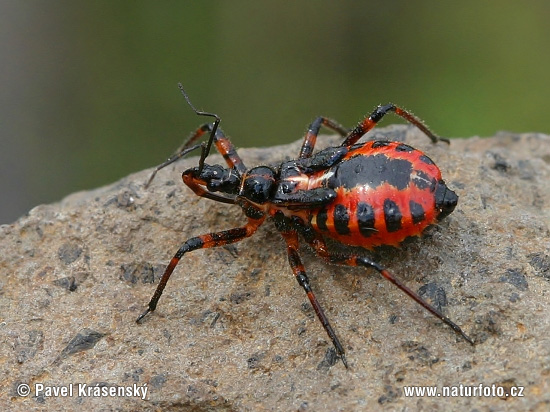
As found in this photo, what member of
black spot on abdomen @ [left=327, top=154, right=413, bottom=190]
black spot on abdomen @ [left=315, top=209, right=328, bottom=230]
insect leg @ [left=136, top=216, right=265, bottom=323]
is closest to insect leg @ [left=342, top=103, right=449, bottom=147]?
black spot on abdomen @ [left=327, top=154, right=413, bottom=190]

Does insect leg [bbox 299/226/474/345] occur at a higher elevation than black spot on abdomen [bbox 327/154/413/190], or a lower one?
lower

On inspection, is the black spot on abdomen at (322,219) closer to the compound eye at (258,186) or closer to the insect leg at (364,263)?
the insect leg at (364,263)

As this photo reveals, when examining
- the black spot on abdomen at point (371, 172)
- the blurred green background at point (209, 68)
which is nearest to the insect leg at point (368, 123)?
the black spot on abdomen at point (371, 172)

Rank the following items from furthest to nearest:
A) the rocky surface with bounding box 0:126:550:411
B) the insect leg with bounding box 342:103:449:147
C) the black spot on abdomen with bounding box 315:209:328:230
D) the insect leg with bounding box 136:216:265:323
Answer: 1. the insect leg with bounding box 342:103:449:147
2. the insect leg with bounding box 136:216:265:323
3. the black spot on abdomen with bounding box 315:209:328:230
4. the rocky surface with bounding box 0:126:550:411

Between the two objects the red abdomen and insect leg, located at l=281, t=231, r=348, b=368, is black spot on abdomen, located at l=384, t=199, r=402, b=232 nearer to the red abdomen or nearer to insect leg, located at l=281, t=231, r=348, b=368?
the red abdomen

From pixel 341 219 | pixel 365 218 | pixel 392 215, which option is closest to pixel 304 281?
pixel 341 219

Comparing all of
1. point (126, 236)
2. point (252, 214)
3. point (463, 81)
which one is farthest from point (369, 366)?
point (463, 81)

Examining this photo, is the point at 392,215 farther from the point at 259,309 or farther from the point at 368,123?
the point at 368,123

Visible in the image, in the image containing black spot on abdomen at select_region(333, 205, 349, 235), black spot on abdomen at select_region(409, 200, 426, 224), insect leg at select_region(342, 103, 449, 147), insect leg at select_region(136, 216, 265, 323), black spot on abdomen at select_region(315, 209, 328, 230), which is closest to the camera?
black spot on abdomen at select_region(409, 200, 426, 224)
